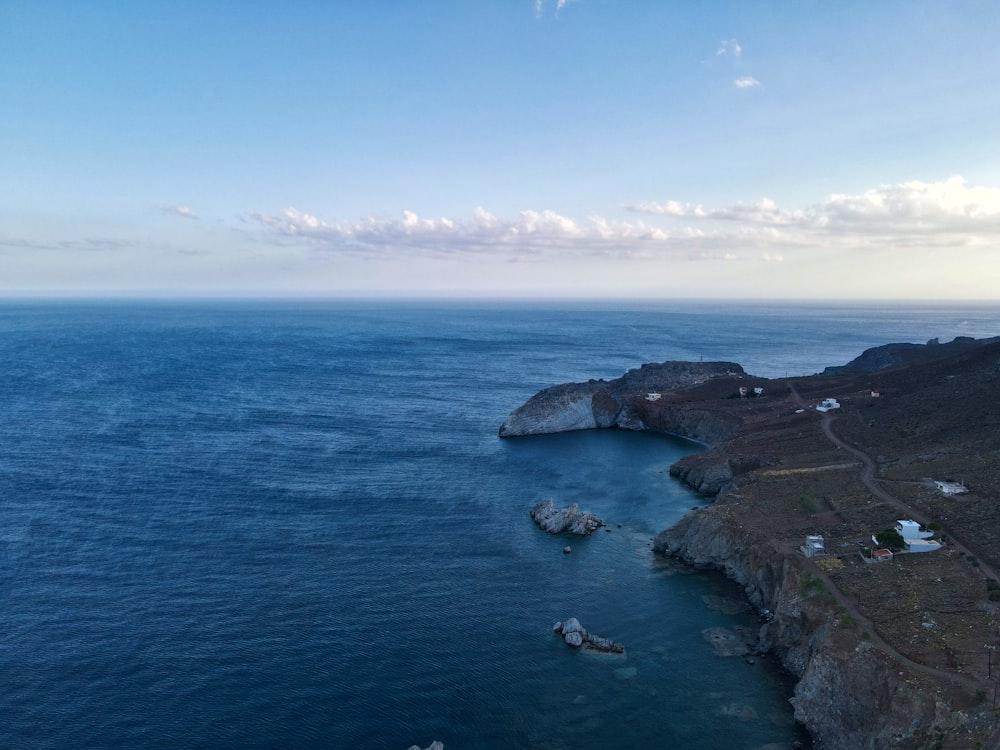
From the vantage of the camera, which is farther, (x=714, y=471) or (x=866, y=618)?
(x=714, y=471)

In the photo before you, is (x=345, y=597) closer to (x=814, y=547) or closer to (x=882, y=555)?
(x=814, y=547)

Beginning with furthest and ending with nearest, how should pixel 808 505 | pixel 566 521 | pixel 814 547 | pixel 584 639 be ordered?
1. pixel 566 521
2. pixel 808 505
3. pixel 814 547
4. pixel 584 639

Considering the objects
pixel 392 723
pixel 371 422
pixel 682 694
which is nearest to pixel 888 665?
pixel 682 694

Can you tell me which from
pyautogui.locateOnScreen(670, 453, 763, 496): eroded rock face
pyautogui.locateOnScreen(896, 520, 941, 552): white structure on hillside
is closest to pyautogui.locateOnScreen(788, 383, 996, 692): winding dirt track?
pyautogui.locateOnScreen(896, 520, 941, 552): white structure on hillside

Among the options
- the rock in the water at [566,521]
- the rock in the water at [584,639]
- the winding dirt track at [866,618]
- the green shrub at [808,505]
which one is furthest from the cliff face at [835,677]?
the rock in the water at [566,521]

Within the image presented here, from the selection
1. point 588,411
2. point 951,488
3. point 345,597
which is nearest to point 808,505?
point 951,488

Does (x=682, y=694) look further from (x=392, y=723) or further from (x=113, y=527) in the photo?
(x=113, y=527)

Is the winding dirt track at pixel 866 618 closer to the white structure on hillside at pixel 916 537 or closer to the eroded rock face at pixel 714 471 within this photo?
the white structure on hillside at pixel 916 537
